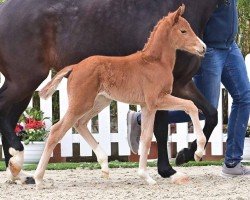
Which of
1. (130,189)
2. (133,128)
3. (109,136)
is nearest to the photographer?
(130,189)

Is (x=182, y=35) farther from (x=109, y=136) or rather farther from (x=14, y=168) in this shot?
(x=109, y=136)

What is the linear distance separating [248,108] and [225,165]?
0.59 meters

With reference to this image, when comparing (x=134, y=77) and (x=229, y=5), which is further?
(x=229, y=5)

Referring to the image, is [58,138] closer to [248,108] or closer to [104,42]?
[104,42]

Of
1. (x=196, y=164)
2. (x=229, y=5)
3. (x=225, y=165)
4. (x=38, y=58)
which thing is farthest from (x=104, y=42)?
(x=196, y=164)

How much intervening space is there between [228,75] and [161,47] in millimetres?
1138

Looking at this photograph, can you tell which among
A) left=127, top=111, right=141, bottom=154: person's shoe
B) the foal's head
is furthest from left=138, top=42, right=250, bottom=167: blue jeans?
the foal's head

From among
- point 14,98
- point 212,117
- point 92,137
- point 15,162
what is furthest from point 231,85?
point 15,162

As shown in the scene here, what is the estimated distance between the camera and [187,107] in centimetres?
631

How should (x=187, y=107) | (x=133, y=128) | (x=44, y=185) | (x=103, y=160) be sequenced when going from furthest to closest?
(x=133, y=128)
(x=103, y=160)
(x=44, y=185)
(x=187, y=107)

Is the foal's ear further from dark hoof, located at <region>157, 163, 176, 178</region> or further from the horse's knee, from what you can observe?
dark hoof, located at <region>157, 163, 176, 178</region>

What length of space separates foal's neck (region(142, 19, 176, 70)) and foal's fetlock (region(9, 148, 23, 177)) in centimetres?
150

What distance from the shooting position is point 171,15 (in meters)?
6.45

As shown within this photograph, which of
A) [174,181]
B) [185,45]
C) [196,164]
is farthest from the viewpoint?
[196,164]
